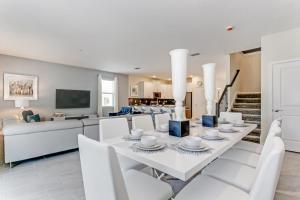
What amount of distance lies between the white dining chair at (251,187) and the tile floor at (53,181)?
3.14 feet

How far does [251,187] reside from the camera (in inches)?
51.6

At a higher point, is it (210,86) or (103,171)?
(210,86)

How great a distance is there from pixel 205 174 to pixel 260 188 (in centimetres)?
76

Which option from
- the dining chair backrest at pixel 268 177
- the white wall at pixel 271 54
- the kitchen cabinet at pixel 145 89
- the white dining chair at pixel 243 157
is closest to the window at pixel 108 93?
the kitchen cabinet at pixel 145 89

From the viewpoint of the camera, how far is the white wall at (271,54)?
3629 mm

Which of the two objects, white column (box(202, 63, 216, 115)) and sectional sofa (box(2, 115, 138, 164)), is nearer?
white column (box(202, 63, 216, 115))

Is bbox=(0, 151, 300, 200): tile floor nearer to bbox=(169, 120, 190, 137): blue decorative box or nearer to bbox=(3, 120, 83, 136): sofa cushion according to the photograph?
bbox=(3, 120, 83, 136): sofa cushion

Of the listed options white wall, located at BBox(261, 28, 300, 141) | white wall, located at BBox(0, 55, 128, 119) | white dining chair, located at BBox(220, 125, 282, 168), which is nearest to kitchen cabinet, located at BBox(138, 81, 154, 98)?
white wall, located at BBox(0, 55, 128, 119)

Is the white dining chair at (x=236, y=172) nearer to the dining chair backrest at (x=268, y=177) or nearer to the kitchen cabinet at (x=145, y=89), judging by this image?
the dining chair backrest at (x=268, y=177)

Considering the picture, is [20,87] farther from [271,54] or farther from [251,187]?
[271,54]

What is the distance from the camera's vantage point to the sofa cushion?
2836 millimetres

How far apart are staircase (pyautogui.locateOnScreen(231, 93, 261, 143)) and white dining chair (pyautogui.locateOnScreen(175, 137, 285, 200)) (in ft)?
11.3

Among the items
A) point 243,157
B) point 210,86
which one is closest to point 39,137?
point 210,86

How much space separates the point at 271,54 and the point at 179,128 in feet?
11.8
